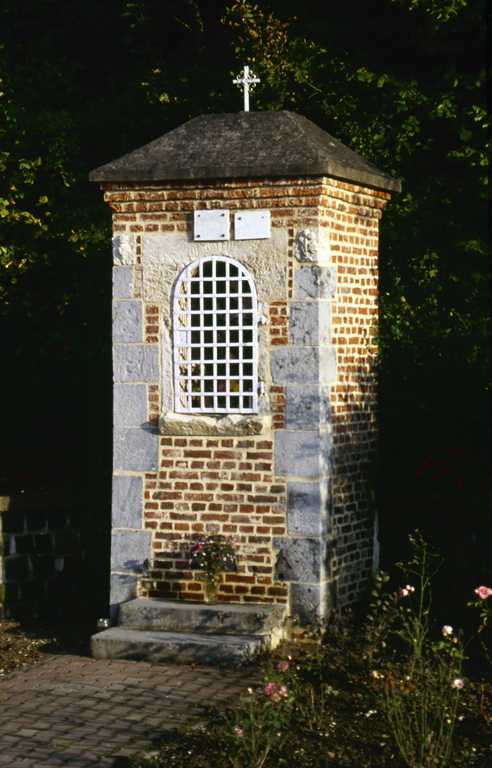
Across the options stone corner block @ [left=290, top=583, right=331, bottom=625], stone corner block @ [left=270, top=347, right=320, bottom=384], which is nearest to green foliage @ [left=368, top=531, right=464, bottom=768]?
stone corner block @ [left=290, top=583, right=331, bottom=625]

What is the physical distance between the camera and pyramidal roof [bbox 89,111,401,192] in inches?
293

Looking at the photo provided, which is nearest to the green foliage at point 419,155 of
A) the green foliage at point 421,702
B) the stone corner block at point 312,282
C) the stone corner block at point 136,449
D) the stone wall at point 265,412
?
the stone wall at point 265,412

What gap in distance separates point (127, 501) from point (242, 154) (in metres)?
2.83

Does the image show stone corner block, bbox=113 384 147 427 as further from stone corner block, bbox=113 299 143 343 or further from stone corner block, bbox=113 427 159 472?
stone corner block, bbox=113 299 143 343

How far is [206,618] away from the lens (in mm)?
7316

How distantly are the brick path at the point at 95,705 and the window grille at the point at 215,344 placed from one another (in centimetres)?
202

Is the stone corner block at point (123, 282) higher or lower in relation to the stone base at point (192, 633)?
higher

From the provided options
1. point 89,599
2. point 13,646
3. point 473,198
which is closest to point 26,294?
point 89,599

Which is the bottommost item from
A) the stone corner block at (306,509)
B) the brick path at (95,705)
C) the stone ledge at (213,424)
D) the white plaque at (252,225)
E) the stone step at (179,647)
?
the brick path at (95,705)

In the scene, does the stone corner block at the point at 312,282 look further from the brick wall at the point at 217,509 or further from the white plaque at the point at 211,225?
the brick wall at the point at 217,509

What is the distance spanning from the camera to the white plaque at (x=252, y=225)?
7.54m

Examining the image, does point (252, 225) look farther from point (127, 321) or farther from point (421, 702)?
point (421, 702)

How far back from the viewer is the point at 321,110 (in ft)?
32.2

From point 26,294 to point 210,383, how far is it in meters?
3.35
